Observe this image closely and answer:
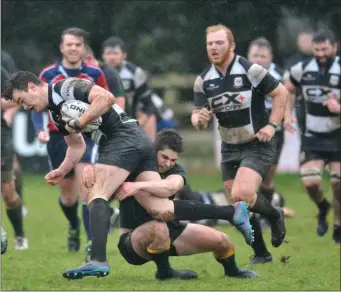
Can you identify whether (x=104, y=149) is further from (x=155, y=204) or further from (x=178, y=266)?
(x=178, y=266)

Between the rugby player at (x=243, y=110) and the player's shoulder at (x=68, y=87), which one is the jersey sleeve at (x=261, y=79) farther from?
the player's shoulder at (x=68, y=87)

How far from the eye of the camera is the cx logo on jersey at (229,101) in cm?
918

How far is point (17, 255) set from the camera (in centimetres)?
1019

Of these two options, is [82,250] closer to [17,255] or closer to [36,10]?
[17,255]

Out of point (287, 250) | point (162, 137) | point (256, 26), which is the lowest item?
point (287, 250)

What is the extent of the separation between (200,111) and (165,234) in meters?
1.53

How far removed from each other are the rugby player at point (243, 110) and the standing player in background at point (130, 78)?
10.4ft

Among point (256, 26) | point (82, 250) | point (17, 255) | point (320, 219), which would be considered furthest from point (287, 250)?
point (256, 26)

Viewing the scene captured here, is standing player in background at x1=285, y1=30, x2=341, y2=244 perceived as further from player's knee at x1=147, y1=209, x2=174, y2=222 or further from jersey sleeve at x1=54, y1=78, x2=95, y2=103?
jersey sleeve at x1=54, y1=78, x2=95, y2=103

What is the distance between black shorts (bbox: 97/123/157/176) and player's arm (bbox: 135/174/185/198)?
191mm

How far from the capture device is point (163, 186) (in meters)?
7.86

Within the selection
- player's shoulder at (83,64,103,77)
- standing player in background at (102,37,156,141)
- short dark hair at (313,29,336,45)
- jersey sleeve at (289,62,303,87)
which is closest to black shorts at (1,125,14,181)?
player's shoulder at (83,64,103,77)

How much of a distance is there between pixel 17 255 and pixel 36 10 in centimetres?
529

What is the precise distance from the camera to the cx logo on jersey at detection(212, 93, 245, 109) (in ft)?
30.1
